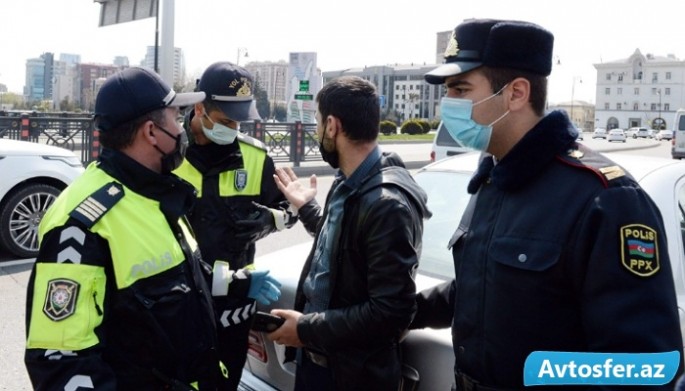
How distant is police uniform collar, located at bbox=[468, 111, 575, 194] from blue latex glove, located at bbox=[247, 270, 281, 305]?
117 cm

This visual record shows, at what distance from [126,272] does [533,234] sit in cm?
112

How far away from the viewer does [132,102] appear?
6.84 feet

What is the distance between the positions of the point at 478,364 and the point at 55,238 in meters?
1.20

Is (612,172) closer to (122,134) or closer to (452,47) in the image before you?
(452,47)

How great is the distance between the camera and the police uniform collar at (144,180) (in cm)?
205

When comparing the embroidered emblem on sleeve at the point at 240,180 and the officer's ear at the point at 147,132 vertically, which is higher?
the officer's ear at the point at 147,132

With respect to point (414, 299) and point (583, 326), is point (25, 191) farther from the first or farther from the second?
point (583, 326)

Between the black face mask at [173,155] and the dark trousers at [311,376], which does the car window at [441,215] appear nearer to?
the dark trousers at [311,376]

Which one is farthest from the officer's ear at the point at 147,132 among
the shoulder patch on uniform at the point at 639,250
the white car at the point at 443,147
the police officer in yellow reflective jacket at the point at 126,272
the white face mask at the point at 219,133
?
the white car at the point at 443,147

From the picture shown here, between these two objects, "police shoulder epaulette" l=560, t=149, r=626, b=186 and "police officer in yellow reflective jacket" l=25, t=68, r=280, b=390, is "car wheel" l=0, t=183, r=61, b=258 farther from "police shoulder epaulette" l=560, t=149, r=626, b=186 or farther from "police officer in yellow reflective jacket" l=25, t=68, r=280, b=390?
"police shoulder epaulette" l=560, t=149, r=626, b=186

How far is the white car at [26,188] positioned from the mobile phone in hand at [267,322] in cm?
569

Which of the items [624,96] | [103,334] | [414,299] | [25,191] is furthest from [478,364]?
[624,96]

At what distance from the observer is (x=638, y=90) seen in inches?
4879

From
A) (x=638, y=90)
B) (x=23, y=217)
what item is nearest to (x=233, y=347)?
(x=23, y=217)
